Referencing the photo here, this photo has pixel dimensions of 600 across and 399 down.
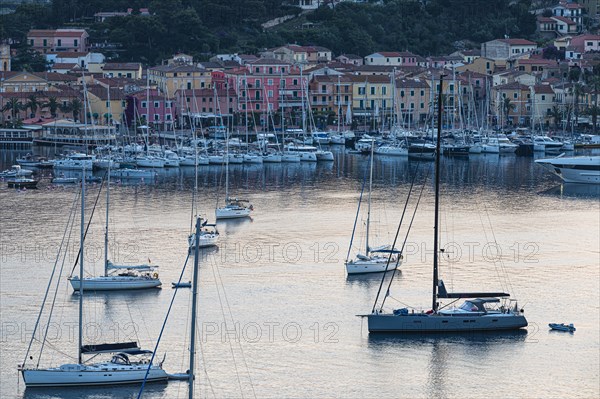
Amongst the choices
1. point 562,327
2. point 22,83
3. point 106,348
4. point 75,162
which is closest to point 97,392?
point 106,348

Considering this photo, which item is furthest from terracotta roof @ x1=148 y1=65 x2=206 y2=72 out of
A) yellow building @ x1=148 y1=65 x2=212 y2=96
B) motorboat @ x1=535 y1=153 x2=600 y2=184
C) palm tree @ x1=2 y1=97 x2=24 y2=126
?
motorboat @ x1=535 y1=153 x2=600 y2=184

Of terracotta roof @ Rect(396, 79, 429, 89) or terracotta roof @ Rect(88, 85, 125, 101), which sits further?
terracotta roof @ Rect(396, 79, 429, 89)

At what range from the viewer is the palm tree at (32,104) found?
2244 inches

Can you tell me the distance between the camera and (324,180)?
4412 cm

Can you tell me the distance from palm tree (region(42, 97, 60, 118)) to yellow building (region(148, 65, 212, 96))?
417 centimetres

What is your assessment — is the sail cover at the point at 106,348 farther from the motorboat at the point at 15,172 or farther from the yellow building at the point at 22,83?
the yellow building at the point at 22,83

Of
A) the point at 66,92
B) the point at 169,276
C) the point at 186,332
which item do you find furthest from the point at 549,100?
the point at 186,332

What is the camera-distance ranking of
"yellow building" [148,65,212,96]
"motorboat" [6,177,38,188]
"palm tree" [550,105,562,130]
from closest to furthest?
"motorboat" [6,177,38,188], "yellow building" [148,65,212,96], "palm tree" [550,105,562,130]

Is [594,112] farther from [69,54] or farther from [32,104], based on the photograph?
[69,54]

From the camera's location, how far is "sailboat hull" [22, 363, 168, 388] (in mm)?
20906

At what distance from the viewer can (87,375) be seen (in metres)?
20.9

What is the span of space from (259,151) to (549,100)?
1617 cm

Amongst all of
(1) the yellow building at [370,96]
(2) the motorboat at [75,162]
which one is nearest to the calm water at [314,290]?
(2) the motorboat at [75,162]

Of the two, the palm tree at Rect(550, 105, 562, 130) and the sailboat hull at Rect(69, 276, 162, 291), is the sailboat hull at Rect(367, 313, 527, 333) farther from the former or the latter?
the palm tree at Rect(550, 105, 562, 130)
